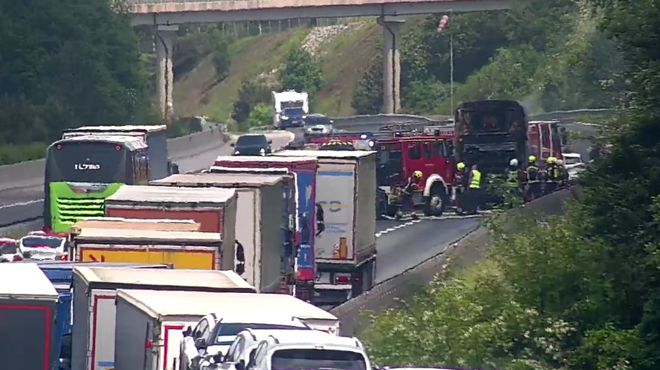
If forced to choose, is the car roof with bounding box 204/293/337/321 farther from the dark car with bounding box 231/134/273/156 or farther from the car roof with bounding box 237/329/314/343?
→ the dark car with bounding box 231/134/273/156

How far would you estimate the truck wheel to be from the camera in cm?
4934

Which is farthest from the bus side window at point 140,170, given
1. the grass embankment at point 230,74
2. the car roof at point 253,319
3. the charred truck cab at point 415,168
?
the grass embankment at point 230,74

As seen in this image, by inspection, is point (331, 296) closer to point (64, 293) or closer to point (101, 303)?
point (64, 293)

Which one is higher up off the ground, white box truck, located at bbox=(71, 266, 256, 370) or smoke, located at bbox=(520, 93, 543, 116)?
smoke, located at bbox=(520, 93, 543, 116)

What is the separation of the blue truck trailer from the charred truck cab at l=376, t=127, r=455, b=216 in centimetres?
2838

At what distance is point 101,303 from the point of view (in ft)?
56.9

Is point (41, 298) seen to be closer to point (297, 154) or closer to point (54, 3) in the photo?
point (297, 154)

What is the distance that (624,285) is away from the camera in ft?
58.0

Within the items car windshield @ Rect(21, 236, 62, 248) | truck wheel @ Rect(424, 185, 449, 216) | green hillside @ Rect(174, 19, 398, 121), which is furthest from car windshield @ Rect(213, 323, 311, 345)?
green hillside @ Rect(174, 19, 398, 121)

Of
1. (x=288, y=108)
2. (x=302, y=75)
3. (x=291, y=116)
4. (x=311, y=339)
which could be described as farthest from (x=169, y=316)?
(x=302, y=75)

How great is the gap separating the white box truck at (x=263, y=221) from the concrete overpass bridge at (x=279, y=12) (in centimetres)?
6555

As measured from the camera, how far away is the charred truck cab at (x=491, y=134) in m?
48.4

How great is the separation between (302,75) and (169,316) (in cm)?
11901

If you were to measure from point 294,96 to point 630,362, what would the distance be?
88.2 meters
